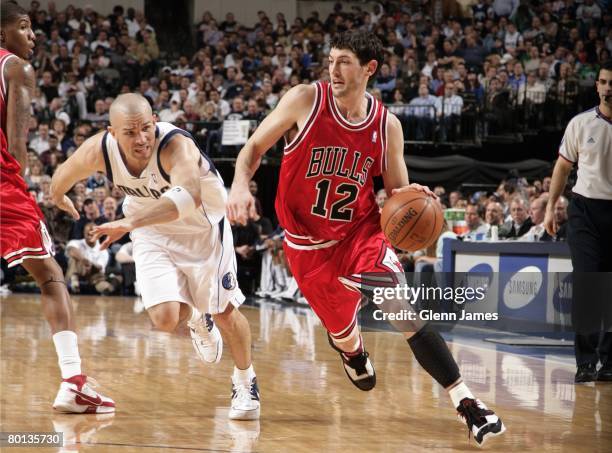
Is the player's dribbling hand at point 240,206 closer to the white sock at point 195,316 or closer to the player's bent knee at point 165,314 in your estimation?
the player's bent knee at point 165,314

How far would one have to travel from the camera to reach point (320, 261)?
490cm

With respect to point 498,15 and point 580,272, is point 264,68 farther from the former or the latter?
point 580,272

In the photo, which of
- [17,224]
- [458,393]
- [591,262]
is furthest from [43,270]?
[591,262]

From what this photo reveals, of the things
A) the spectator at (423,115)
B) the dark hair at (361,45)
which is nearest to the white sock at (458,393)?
the dark hair at (361,45)

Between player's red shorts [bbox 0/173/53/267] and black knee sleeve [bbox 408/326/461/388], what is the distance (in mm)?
1912

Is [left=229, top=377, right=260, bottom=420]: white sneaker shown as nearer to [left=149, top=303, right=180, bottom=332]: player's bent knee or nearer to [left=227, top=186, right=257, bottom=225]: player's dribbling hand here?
[left=149, top=303, right=180, bottom=332]: player's bent knee

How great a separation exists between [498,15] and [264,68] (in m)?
4.72

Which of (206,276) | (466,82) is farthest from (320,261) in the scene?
(466,82)

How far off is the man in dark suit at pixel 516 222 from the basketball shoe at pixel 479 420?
5700 millimetres

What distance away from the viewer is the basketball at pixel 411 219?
4.54m

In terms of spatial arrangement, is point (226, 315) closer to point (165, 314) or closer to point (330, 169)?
point (165, 314)

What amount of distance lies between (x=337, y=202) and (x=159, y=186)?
0.92m

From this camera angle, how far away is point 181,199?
4371 mm

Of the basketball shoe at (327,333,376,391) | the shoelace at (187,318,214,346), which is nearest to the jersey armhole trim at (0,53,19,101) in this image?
the shoelace at (187,318,214,346)
